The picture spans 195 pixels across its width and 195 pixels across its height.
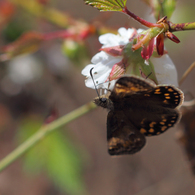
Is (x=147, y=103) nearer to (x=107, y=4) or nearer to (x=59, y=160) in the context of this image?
(x=107, y=4)

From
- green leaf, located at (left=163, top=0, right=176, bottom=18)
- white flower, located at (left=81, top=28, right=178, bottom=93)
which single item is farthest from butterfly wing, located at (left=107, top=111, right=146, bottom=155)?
green leaf, located at (left=163, top=0, right=176, bottom=18)

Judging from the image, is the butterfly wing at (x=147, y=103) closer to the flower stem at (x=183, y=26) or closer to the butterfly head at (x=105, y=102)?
the butterfly head at (x=105, y=102)

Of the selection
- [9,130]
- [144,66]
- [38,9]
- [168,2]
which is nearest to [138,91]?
[144,66]

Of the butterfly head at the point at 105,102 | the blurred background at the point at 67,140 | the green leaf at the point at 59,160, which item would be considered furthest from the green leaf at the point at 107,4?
the green leaf at the point at 59,160

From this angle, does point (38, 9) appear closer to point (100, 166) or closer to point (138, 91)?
point (138, 91)

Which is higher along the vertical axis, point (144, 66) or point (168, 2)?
point (168, 2)

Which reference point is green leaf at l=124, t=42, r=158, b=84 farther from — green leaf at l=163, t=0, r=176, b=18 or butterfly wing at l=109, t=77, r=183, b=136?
green leaf at l=163, t=0, r=176, b=18
